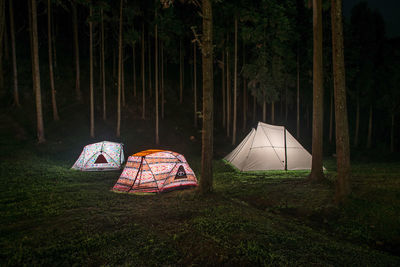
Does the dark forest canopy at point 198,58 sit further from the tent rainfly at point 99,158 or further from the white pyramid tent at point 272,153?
the white pyramid tent at point 272,153

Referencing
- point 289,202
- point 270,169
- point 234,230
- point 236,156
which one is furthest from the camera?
point 236,156

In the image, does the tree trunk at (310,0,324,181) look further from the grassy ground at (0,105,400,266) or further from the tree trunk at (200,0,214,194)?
the tree trunk at (200,0,214,194)

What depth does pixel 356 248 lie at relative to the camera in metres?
5.13

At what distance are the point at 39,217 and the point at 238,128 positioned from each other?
83.8 feet

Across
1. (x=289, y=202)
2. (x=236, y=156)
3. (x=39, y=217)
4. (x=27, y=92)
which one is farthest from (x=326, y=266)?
(x=27, y=92)

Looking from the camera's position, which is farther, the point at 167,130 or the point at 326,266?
the point at 167,130

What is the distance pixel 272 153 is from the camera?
47.1 feet

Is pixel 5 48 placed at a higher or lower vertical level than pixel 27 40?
lower

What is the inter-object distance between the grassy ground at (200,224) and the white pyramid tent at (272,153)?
8.56ft

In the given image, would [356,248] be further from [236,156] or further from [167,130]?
[167,130]

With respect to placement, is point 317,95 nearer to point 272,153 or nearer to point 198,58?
point 272,153

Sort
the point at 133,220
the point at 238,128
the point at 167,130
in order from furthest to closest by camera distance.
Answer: the point at 238,128, the point at 167,130, the point at 133,220

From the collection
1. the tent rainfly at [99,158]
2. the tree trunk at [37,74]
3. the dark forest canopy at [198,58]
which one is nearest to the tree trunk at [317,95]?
the dark forest canopy at [198,58]

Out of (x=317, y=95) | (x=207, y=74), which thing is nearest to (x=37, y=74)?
(x=207, y=74)
